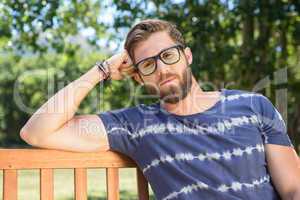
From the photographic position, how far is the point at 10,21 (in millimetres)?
5852

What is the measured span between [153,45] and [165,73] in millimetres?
141

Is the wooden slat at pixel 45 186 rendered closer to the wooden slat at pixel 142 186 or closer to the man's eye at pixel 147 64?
the wooden slat at pixel 142 186

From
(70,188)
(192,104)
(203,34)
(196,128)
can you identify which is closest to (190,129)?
(196,128)

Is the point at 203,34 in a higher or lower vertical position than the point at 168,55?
higher

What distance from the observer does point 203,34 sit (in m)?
5.71

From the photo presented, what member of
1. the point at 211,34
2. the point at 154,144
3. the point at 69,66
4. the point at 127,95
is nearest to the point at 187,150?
the point at 154,144

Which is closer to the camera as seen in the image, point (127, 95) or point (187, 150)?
point (187, 150)

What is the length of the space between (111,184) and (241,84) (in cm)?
434

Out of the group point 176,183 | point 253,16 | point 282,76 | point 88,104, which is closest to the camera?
point 176,183

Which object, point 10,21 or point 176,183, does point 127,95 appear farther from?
point 176,183

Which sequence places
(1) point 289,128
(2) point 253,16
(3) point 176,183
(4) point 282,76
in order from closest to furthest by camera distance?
(3) point 176,183 < (2) point 253,16 < (4) point 282,76 < (1) point 289,128

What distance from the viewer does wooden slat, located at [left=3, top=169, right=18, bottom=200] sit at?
2141mm

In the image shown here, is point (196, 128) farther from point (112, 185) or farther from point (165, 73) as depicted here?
point (112, 185)

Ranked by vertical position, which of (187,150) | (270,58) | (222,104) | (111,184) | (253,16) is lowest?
(111,184)
